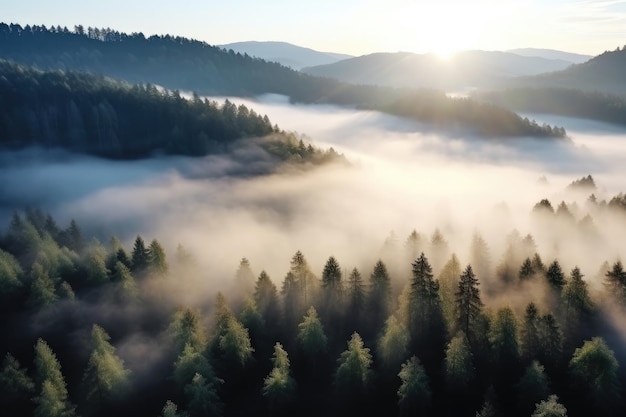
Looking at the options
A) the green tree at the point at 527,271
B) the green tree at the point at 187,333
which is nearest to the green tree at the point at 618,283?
the green tree at the point at 527,271

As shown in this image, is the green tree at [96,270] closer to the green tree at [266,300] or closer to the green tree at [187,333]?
the green tree at [187,333]

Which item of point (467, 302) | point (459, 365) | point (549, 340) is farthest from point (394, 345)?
point (549, 340)

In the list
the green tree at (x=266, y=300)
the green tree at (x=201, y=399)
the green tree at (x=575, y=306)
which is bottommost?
the green tree at (x=201, y=399)

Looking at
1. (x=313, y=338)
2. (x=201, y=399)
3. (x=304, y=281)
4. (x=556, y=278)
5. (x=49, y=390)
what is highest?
(x=556, y=278)

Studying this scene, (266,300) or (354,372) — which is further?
(266,300)

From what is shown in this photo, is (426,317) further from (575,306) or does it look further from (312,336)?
(575,306)
